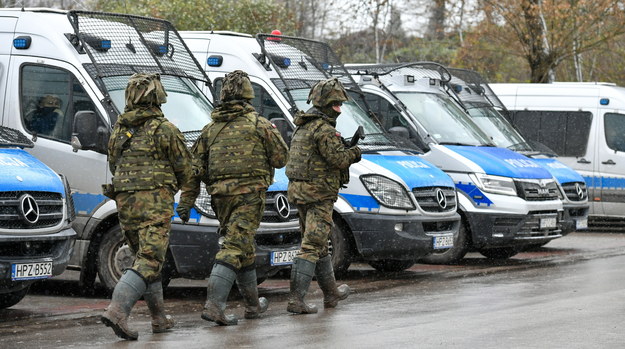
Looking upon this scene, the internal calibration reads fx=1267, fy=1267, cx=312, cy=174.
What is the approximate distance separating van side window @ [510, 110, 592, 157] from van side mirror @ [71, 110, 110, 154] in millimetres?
10348

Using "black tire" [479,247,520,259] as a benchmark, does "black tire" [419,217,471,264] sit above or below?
above

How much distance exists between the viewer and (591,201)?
19.5m

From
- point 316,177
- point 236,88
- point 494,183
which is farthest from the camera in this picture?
point 494,183

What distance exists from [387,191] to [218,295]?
370 cm

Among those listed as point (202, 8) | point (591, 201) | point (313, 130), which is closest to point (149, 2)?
point (202, 8)

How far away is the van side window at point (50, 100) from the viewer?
1103 centimetres

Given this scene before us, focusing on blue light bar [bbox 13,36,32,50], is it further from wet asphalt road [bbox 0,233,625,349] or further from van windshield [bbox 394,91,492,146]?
van windshield [bbox 394,91,492,146]

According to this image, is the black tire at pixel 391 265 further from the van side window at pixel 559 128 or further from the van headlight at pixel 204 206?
the van side window at pixel 559 128

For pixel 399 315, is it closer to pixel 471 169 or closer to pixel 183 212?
pixel 183 212

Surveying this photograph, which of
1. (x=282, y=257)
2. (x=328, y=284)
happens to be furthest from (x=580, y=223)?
(x=328, y=284)

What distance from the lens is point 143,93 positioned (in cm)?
874

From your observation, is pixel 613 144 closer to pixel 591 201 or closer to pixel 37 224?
pixel 591 201

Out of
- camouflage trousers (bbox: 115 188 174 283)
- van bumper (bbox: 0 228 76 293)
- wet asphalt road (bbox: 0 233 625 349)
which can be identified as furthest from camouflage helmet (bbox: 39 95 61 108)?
camouflage trousers (bbox: 115 188 174 283)

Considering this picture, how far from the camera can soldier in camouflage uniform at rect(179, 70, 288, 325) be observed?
915cm
